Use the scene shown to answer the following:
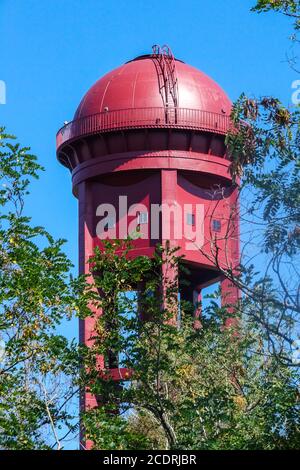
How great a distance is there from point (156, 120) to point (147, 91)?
0.96 metres

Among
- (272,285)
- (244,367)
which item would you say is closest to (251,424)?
(272,285)

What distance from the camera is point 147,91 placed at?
37.3 metres

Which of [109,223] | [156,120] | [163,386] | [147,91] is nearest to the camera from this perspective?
[163,386]

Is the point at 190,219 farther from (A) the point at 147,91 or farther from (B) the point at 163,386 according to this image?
(B) the point at 163,386

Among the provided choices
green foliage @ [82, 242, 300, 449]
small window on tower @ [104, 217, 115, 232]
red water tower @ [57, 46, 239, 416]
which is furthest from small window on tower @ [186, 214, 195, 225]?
green foliage @ [82, 242, 300, 449]

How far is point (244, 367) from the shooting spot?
21672 millimetres

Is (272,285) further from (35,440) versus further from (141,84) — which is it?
(141,84)

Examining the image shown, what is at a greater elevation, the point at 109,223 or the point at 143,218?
the point at 109,223

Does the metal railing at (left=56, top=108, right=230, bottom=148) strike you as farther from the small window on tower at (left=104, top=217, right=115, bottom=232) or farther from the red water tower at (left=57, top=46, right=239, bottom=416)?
the small window on tower at (left=104, top=217, right=115, bottom=232)

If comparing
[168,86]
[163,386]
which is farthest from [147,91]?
[163,386]

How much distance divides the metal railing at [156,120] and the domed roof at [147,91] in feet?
0.49

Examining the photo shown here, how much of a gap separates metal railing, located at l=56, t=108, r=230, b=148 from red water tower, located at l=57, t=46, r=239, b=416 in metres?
0.03

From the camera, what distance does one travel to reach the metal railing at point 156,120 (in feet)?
122

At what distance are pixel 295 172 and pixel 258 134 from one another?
1.01 meters
